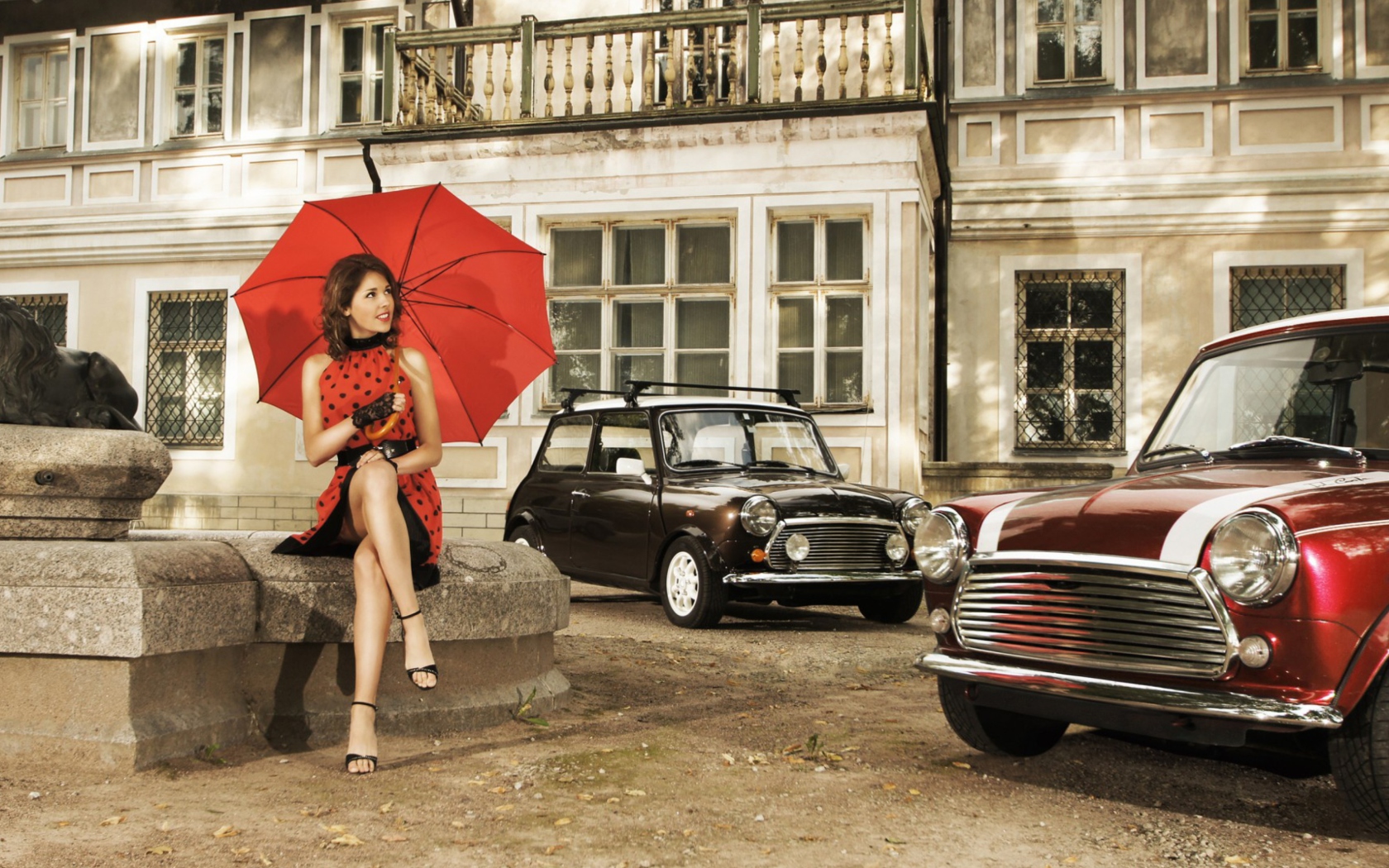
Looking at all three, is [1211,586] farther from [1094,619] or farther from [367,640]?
[367,640]

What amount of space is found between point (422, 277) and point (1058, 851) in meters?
3.31

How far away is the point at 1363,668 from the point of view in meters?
3.66

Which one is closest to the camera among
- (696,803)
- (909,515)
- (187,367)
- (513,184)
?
(696,803)

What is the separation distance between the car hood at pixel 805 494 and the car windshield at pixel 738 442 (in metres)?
0.28

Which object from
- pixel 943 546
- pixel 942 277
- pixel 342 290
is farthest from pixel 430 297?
pixel 942 277

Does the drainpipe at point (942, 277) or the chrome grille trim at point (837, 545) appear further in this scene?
the drainpipe at point (942, 277)

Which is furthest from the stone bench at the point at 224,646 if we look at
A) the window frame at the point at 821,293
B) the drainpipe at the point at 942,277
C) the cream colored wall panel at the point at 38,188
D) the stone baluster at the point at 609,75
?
the cream colored wall panel at the point at 38,188

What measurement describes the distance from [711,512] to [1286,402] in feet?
15.1

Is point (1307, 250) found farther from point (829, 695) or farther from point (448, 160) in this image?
point (829, 695)

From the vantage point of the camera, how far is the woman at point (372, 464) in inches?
179

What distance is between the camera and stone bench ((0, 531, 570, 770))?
4359 mm

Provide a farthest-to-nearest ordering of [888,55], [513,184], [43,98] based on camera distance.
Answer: [43,98] < [513,184] < [888,55]

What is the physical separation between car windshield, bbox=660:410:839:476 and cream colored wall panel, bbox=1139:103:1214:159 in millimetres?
7396

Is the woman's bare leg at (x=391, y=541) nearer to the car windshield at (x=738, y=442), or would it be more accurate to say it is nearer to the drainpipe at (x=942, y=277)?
the car windshield at (x=738, y=442)
